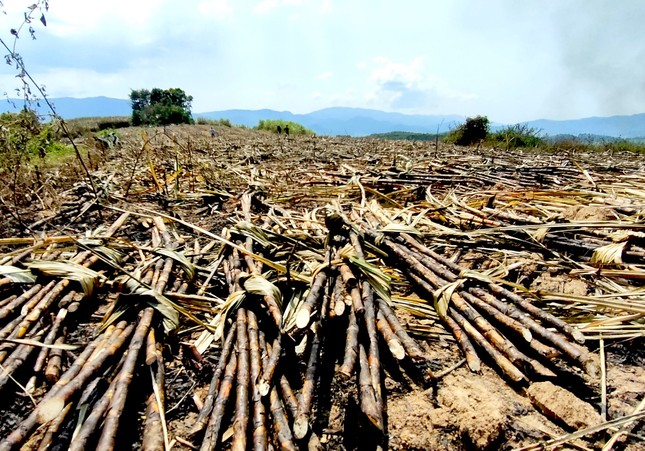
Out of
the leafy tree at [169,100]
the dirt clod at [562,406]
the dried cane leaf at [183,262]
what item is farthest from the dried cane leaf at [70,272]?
the leafy tree at [169,100]

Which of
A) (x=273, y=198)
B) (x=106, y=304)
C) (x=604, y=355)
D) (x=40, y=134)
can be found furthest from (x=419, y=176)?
(x=40, y=134)

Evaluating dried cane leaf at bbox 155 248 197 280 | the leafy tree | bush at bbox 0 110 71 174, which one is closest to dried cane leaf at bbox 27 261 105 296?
dried cane leaf at bbox 155 248 197 280

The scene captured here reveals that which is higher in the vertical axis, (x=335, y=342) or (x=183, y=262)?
(x=183, y=262)

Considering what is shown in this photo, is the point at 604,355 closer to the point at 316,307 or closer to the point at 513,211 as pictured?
A: the point at 316,307

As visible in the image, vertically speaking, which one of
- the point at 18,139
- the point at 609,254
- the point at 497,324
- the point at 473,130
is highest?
the point at 473,130

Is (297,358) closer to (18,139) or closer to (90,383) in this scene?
(90,383)

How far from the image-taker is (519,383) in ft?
3.98

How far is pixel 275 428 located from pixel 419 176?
147 inches

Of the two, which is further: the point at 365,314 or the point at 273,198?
the point at 273,198

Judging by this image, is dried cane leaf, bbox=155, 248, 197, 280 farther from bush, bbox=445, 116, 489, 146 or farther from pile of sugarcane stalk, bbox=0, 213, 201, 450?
bush, bbox=445, 116, 489, 146

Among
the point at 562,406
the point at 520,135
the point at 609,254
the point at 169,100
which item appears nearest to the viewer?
the point at 562,406

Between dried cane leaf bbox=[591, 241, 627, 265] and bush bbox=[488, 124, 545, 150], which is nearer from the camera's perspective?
dried cane leaf bbox=[591, 241, 627, 265]

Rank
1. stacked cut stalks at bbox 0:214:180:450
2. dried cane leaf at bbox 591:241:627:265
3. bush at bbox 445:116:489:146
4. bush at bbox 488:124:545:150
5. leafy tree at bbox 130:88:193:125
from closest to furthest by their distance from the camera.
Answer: stacked cut stalks at bbox 0:214:180:450, dried cane leaf at bbox 591:241:627:265, bush at bbox 488:124:545:150, bush at bbox 445:116:489:146, leafy tree at bbox 130:88:193:125

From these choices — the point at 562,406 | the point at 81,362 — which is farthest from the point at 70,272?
the point at 562,406
